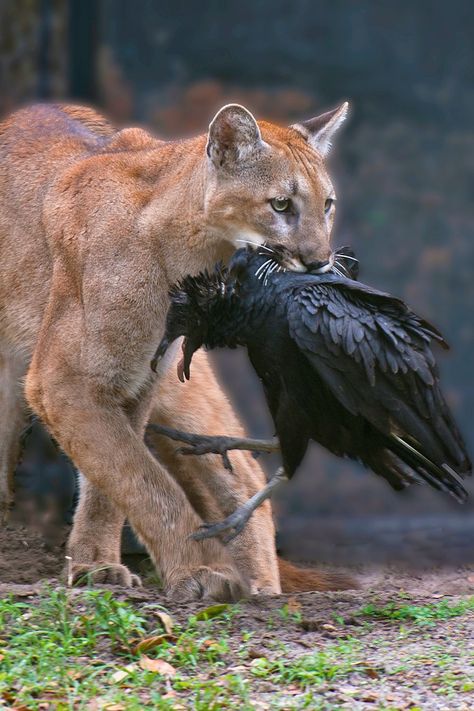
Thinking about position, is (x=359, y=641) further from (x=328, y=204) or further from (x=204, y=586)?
(x=328, y=204)

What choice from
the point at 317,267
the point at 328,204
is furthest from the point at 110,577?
the point at 328,204

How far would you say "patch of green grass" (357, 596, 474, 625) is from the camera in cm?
524

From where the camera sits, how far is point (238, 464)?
6.70 m

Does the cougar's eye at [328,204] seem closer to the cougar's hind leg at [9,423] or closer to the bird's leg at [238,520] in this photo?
the bird's leg at [238,520]

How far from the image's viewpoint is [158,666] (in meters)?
4.40

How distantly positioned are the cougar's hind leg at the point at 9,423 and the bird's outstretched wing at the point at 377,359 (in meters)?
2.14

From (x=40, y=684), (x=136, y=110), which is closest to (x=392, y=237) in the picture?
(x=136, y=110)

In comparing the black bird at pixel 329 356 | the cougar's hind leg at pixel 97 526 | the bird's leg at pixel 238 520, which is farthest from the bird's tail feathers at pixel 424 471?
the cougar's hind leg at pixel 97 526

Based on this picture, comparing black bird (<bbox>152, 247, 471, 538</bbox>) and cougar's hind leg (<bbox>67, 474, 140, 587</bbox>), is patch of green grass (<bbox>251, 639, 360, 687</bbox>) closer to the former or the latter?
black bird (<bbox>152, 247, 471, 538</bbox>)

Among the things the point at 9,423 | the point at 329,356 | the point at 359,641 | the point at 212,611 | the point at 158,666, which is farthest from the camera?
the point at 9,423

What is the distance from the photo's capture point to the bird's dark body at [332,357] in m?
5.25

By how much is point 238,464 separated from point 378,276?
1.86m

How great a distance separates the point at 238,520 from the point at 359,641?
1.01 m

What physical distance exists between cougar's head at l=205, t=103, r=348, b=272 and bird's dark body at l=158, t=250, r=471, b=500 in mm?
114
